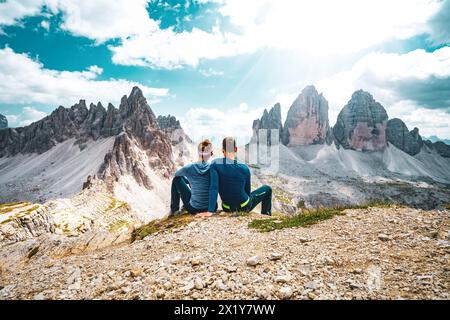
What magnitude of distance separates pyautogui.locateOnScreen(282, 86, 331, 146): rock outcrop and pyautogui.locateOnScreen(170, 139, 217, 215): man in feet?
564

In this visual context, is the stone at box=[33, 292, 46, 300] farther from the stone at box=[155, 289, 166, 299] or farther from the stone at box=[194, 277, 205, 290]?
the stone at box=[194, 277, 205, 290]

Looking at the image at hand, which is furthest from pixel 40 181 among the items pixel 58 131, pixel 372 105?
pixel 372 105

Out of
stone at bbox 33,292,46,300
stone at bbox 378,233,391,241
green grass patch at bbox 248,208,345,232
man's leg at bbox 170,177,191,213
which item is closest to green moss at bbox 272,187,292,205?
man's leg at bbox 170,177,191,213

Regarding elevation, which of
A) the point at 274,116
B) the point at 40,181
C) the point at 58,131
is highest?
the point at 274,116

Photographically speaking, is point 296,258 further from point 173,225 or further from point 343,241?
point 173,225

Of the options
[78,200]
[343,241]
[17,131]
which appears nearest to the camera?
[343,241]

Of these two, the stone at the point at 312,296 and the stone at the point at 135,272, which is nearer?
the stone at the point at 312,296

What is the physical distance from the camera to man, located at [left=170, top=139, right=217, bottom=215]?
39.9 ft

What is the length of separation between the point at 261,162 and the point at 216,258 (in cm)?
14412

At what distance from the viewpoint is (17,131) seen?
571ft

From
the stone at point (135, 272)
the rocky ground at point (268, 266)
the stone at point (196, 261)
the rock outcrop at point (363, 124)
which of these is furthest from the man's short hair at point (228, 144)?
the rock outcrop at point (363, 124)

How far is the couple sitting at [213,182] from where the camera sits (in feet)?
40.0

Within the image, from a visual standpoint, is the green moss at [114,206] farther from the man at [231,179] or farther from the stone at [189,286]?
the stone at [189,286]

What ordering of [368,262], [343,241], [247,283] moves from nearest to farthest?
[247,283]
[368,262]
[343,241]
